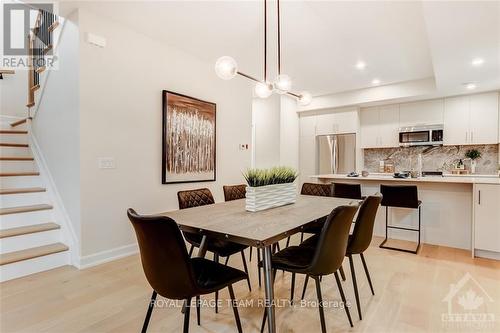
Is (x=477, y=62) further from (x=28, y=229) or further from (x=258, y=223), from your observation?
(x=28, y=229)

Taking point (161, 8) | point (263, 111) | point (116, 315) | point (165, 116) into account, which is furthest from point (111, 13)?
point (263, 111)

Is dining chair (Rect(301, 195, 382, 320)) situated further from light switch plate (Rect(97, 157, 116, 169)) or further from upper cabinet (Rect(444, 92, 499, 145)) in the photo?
upper cabinet (Rect(444, 92, 499, 145))

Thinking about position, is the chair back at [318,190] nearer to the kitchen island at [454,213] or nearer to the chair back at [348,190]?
the chair back at [348,190]

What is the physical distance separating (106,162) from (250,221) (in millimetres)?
2047

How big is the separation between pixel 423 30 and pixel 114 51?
348cm

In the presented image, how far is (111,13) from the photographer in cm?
287

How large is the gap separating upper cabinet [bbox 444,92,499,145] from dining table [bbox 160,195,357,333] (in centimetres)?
401

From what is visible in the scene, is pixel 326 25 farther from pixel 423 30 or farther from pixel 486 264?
pixel 486 264

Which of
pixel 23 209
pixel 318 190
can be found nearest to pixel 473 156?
pixel 318 190

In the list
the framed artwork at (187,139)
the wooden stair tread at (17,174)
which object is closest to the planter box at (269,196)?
the framed artwork at (187,139)

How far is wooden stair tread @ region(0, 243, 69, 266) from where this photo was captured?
8.40 ft

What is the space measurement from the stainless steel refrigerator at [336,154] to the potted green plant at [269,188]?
376 centimetres

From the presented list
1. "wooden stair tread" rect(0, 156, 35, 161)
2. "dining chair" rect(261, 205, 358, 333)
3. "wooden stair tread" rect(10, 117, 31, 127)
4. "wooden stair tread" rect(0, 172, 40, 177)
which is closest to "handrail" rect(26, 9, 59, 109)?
"wooden stair tread" rect(10, 117, 31, 127)

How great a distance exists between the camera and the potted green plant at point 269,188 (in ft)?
6.88
